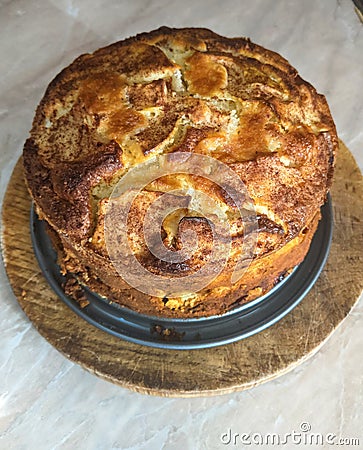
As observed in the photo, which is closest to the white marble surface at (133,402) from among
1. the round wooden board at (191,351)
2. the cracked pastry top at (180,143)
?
the round wooden board at (191,351)

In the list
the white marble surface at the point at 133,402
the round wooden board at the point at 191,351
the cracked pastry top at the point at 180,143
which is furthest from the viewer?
the white marble surface at the point at 133,402

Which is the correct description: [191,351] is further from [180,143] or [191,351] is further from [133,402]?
[180,143]

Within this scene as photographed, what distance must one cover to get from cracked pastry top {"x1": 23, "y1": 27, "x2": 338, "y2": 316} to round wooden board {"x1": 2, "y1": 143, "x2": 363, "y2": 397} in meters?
0.14

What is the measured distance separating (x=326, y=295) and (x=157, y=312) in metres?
0.60

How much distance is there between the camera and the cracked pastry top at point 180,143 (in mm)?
1968

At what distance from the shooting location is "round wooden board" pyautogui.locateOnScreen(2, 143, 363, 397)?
83.1 inches

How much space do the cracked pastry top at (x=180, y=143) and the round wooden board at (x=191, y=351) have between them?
14 cm

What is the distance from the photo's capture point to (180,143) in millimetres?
2010

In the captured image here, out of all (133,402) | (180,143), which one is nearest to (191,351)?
(133,402)

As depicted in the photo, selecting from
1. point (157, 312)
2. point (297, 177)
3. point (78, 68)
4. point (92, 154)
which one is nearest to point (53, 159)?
point (92, 154)

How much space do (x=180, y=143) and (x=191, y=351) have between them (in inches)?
27.1

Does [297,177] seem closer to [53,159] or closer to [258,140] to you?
[258,140]

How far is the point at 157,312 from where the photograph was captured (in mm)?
2205

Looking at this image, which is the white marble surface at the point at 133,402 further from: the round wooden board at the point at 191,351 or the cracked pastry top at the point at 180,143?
the cracked pastry top at the point at 180,143
